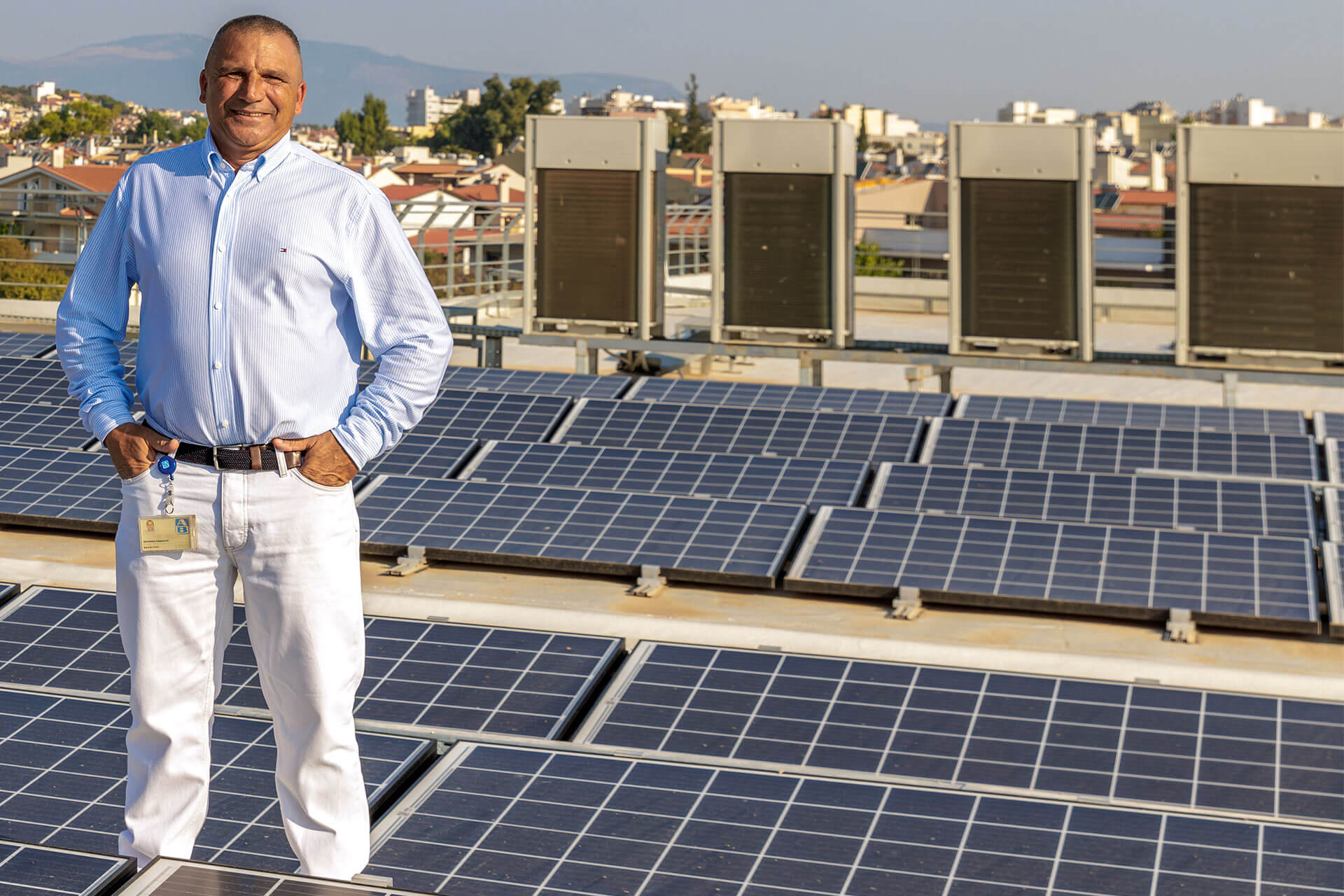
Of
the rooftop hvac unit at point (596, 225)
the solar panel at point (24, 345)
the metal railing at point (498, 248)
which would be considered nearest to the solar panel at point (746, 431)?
the rooftop hvac unit at point (596, 225)

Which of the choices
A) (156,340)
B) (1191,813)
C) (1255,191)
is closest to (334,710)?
(156,340)

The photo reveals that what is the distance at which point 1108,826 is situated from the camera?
14.4 ft

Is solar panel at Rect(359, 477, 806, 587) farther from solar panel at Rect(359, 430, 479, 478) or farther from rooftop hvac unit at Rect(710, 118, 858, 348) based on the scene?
rooftop hvac unit at Rect(710, 118, 858, 348)

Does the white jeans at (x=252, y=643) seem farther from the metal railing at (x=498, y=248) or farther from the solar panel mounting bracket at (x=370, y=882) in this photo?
the metal railing at (x=498, y=248)

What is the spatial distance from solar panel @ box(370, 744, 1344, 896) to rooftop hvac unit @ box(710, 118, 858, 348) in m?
10.1

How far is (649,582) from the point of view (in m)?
8.78

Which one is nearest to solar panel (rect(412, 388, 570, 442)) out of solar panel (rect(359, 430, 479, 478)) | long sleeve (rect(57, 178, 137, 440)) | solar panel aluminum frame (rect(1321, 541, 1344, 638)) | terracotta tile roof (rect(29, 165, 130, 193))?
solar panel (rect(359, 430, 479, 478))

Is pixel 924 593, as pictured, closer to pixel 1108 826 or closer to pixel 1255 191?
pixel 1108 826

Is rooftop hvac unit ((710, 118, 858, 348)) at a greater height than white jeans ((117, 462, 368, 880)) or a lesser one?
greater

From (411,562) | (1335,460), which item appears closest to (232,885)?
(411,562)

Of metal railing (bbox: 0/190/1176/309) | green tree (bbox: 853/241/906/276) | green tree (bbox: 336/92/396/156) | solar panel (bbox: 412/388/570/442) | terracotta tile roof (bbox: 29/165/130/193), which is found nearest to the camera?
solar panel (bbox: 412/388/570/442)

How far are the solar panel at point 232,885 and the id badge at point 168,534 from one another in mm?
773

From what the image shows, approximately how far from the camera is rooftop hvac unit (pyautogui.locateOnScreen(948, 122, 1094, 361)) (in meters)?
13.6

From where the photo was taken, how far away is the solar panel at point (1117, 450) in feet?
32.8
